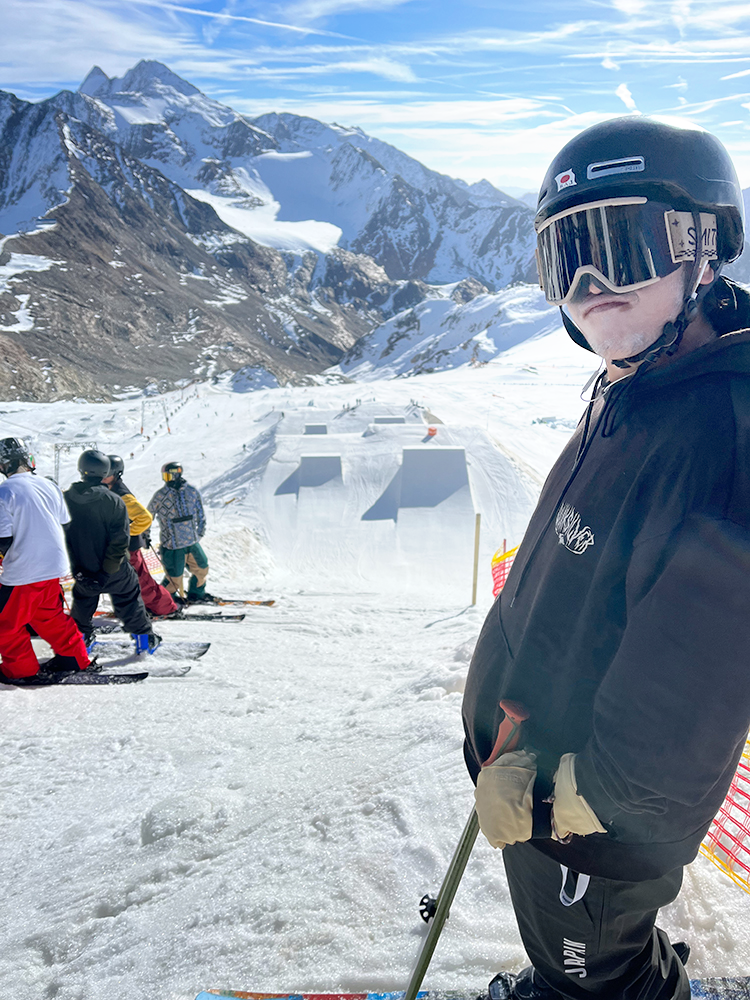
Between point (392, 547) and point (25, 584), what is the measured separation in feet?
26.2

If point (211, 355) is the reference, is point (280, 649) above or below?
below

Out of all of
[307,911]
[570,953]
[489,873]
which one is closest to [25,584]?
[307,911]

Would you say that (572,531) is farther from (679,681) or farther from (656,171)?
(656,171)

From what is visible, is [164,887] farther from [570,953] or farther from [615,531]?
[615,531]

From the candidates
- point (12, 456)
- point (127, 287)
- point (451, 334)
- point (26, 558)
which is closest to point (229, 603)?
point (26, 558)

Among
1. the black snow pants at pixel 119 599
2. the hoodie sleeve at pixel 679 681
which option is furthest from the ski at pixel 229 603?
the hoodie sleeve at pixel 679 681

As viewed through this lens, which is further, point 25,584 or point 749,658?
point 25,584

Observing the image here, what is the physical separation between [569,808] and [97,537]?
5.09 metres

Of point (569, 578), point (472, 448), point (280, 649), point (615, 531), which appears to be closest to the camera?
point (615, 531)

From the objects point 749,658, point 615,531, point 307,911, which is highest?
point 615,531

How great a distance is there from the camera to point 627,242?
4.55 ft

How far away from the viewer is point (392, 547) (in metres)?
11.9

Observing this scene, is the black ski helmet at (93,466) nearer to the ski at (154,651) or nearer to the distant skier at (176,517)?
the ski at (154,651)

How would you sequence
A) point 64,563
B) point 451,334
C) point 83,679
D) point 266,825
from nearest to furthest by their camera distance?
1. point 266,825
2. point 64,563
3. point 83,679
4. point 451,334
